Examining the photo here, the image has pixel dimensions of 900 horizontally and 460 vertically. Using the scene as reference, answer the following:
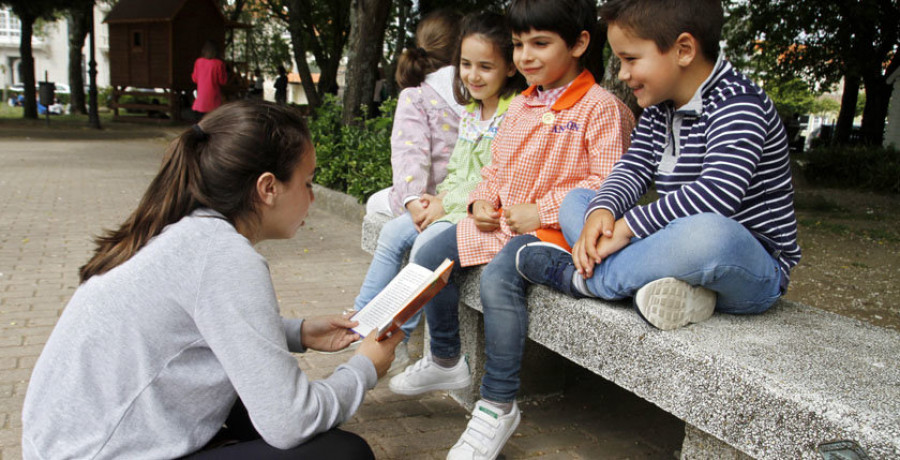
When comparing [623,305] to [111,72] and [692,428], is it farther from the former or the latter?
[111,72]

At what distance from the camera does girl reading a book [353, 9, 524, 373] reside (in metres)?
3.08

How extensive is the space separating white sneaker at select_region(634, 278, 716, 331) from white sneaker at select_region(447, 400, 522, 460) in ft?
2.11

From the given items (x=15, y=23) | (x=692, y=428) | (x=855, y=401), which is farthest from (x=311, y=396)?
(x=15, y=23)

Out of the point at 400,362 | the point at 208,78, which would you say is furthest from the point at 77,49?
the point at 400,362

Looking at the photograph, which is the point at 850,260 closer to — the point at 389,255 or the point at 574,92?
the point at 574,92

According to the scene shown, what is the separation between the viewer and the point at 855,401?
1549 mm

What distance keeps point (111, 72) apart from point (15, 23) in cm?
4810

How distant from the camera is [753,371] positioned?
1.69m

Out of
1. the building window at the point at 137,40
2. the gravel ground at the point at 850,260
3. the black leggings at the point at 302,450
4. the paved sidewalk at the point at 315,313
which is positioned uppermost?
the building window at the point at 137,40

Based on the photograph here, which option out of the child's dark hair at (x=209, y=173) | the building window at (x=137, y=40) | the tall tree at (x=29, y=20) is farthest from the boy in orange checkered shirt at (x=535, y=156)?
the building window at (x=137, y=40)

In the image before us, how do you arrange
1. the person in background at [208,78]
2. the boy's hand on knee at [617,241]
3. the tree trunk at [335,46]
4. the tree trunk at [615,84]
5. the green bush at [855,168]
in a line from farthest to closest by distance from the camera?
the tree trunk at [335,46] < the green bush at [855,168] < the person in background at [208,78] < the tree trunk at [615,84] < the boy's hand on knee at [617,241]

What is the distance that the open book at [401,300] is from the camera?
1.87m

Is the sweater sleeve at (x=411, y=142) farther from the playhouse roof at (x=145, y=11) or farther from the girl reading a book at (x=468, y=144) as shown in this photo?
the playhouse roof at (x=145, y=11)

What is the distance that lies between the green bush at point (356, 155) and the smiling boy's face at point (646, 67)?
13.0 feet
